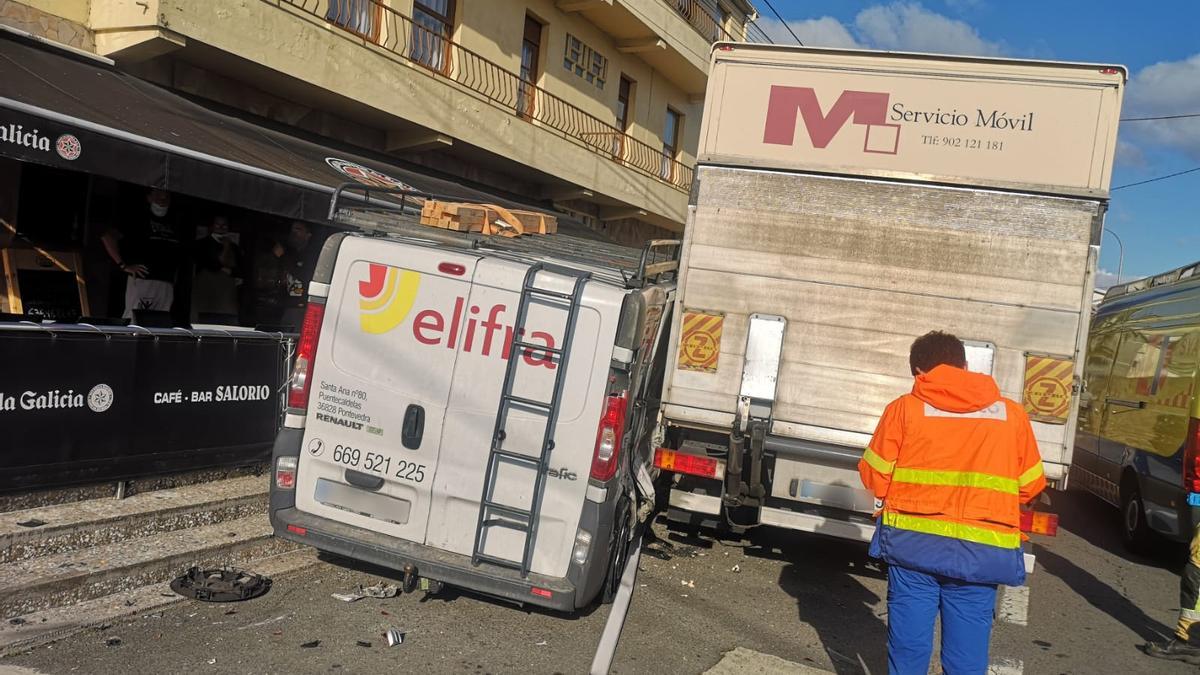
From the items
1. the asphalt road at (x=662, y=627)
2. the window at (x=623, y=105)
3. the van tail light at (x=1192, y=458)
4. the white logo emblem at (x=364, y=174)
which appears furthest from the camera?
the window at (x=623, y=105)

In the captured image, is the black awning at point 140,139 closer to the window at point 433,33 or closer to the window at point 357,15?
the window at point 357,15

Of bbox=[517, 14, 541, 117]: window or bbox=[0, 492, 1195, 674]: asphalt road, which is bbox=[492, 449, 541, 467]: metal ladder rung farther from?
bbox=[517, 14, 541, 117]: window

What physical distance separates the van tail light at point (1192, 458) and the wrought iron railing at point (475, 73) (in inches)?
385

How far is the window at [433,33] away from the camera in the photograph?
41.9 feet

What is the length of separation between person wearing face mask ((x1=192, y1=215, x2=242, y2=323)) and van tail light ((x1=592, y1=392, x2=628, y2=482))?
5739 mm

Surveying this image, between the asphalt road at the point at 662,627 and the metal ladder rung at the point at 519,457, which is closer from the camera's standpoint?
the asphalt road at the point at 662,627

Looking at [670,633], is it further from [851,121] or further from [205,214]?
[205,214]

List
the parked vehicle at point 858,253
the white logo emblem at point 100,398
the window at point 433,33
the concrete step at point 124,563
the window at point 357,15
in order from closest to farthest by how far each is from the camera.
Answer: the concrete step at point 124,563 < the white logo emblem at point 100,398 < the parked vehicle at point 858,253 < the window at point 357,15 < the window at point 433,33

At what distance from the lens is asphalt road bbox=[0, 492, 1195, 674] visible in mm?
4328

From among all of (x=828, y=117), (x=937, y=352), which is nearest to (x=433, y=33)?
(x=828, y=117)

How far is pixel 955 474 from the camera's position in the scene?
375 centimetres

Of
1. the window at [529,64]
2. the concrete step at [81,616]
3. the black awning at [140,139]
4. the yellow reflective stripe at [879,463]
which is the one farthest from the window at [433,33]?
the yellow reflective stripe at [879,463]

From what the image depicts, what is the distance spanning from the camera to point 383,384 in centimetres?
497

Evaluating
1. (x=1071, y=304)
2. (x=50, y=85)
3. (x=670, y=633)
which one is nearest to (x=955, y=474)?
(x=670, y=633)
